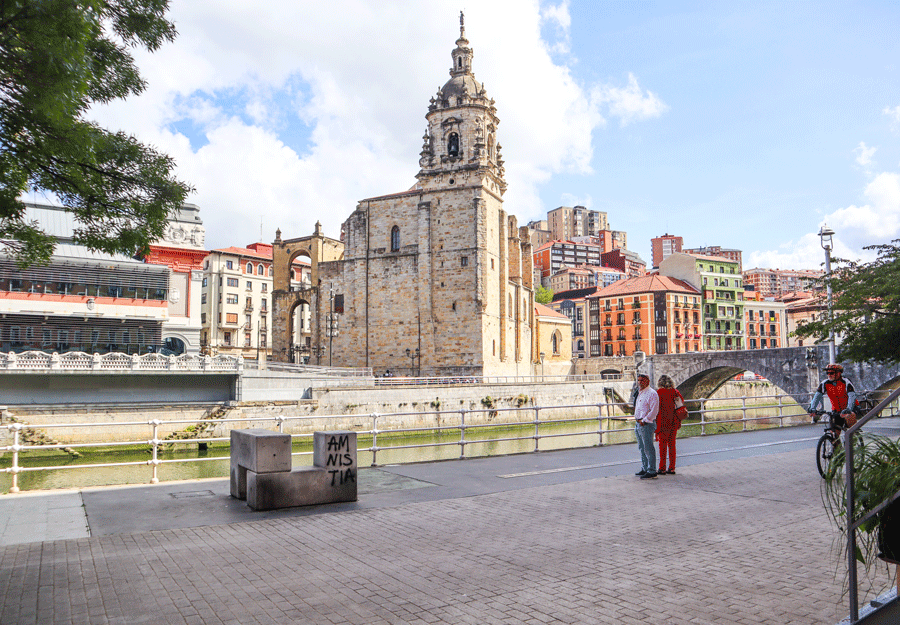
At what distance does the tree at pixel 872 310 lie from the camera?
1567cm

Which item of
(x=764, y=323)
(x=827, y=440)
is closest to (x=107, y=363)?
(x=827, y=440)

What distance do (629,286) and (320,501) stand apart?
68.3 m

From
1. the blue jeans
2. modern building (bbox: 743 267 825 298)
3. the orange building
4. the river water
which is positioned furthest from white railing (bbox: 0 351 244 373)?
modern building (bbox: 743 267 825 298)

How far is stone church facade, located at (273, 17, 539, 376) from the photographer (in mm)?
44000

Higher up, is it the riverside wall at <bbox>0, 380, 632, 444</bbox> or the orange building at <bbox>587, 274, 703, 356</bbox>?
the orange building at <bbox>587, 274, 703, 356</bbox>

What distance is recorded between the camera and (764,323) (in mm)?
78812

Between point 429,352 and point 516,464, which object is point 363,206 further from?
point 516,464

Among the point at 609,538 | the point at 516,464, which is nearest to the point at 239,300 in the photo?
the point at 516,464

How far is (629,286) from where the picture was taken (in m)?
72.0

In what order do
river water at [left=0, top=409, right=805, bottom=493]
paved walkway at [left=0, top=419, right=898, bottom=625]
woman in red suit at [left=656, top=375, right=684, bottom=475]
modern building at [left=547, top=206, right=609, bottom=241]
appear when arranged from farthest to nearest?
modern building at [left=547, top=206, right=609, bottom=241] → river water at [left=0, top=409, right=805, bottom=493] → woman in red suit at [left=656, top=375, right=684, bottom=475] → paved walkway at [left=0, top=419, right=898, bottom=625]

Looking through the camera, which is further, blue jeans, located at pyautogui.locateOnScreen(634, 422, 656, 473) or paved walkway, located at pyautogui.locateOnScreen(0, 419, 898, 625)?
blue jeans, located at pyautogui.locateOnScreen(634, 422, 656, 473)

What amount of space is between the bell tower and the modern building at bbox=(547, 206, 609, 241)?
11530 centimetres

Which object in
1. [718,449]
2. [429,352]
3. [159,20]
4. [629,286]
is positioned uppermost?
[629,286]

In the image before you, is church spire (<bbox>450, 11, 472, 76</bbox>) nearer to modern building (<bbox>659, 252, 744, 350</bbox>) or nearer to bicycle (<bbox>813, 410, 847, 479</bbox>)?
modern building (<bbox>659, 252, 744, 350</bbox>)
